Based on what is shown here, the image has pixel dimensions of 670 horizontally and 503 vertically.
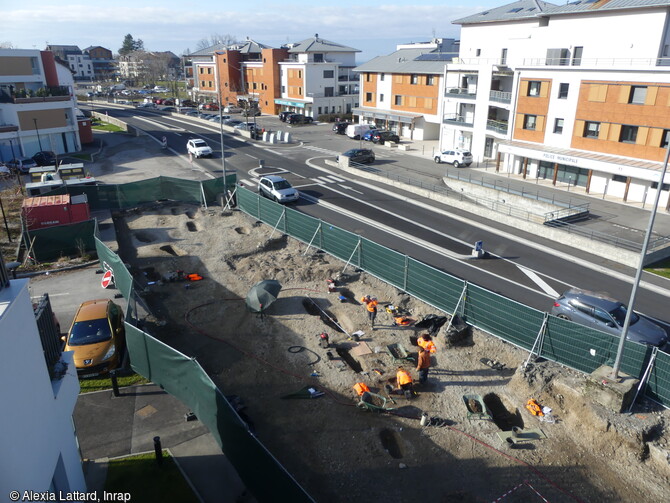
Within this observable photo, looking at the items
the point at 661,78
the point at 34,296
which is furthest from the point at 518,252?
the point at 34,296

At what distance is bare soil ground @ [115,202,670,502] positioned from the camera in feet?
39.0

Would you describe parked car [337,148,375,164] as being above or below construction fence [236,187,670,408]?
above

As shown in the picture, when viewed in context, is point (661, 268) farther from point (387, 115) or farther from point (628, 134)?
point (387, 115)

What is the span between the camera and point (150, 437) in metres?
13.0

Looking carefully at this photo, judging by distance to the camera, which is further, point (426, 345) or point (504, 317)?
point (504, 317)

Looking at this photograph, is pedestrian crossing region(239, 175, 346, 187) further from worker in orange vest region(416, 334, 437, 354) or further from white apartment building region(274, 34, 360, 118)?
white apartment building region(274, 34, 360, 118)

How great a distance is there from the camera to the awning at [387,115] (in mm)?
59062

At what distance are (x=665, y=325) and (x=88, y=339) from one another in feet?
69.0

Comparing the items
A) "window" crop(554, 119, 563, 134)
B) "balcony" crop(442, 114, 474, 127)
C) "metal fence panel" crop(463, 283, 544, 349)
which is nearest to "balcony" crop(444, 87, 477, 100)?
"balcony" crop(442, 114, 474, 127)

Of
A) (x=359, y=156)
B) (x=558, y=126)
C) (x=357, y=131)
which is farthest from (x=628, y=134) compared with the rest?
(x=357, y=131)

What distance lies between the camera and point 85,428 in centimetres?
1336

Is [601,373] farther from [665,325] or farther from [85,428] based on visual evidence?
[85,428]

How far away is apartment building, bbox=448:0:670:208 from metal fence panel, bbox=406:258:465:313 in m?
16.4

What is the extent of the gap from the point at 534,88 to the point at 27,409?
42112 mm
